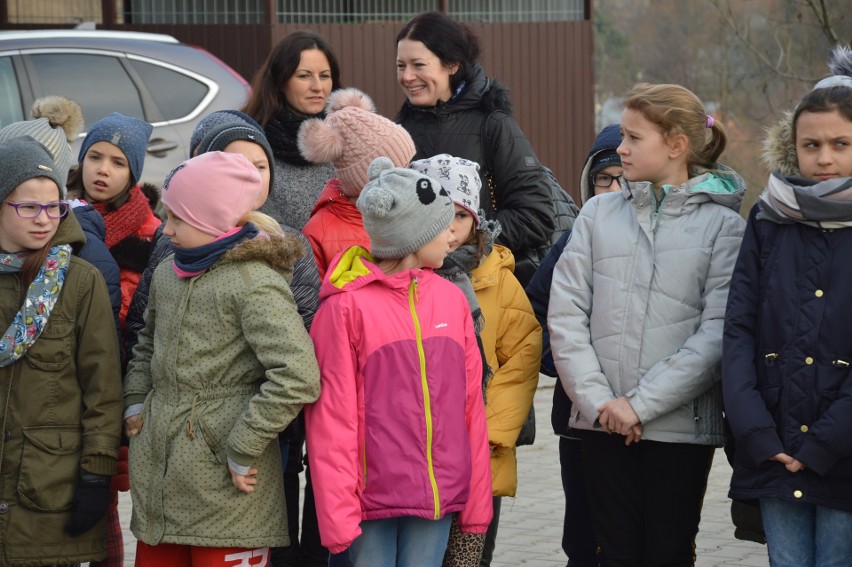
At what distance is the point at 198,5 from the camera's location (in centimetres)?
1289

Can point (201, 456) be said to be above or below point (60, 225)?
below

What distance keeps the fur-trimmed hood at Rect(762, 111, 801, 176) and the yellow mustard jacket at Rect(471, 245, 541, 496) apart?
3.40ft

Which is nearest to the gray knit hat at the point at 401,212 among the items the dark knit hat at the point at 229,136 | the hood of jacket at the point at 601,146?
the dark knit hat at the point at 229,136

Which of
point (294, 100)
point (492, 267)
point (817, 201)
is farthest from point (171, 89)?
point (817, 201)

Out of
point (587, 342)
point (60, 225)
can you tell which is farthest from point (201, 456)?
point (587, 342)

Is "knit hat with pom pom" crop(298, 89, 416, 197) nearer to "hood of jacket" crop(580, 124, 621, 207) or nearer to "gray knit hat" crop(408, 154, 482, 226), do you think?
"gray knit hat" crop(408, 154, 482, 226)

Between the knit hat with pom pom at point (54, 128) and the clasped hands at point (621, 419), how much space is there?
2050 mm

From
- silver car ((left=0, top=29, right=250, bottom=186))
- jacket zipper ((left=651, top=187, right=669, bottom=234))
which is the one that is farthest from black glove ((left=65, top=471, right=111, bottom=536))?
silver car ((left=0, top=29, right=250, bottom=186))

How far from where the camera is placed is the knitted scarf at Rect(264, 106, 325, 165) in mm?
5367

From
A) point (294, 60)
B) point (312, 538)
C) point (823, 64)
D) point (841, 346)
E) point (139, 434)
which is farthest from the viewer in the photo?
point (823, 64)

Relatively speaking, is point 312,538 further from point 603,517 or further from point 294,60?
point 294,60

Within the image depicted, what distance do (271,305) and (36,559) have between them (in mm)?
1137

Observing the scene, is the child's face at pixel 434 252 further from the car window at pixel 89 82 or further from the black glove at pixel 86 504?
the car window at pixel 89 82

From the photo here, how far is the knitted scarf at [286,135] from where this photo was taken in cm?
537
